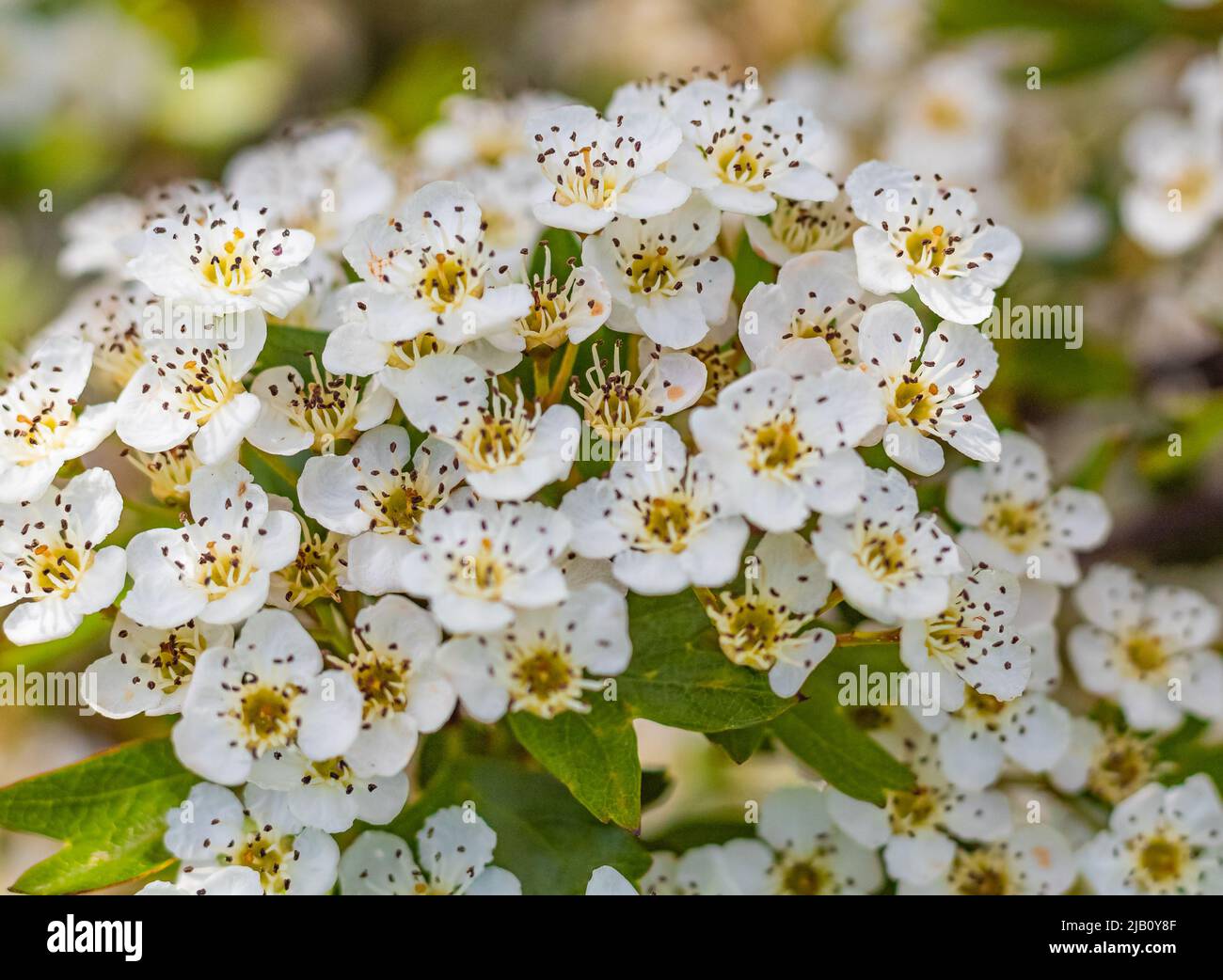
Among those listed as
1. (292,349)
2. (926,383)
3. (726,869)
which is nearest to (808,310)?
(926,383)

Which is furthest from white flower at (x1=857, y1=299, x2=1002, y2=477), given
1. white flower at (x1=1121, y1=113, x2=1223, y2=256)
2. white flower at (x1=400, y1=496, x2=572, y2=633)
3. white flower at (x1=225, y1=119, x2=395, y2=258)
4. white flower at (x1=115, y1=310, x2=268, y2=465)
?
white flower at (x1=1121, y1=113, x2=1223, y2=256)

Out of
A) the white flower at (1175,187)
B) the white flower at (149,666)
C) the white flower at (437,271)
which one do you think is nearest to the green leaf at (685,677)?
the white flower at (437,271)

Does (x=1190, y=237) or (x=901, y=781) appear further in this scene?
(x=1190, y=237)

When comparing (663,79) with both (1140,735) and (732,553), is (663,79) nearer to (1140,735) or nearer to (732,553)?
(732,553)

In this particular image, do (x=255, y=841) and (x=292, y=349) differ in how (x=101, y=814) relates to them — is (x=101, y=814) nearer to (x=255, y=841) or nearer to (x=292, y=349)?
(x=255, y=841)

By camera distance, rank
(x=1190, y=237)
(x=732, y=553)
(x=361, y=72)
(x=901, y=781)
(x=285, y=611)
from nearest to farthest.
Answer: (x=732, y=553) < (x=285, y=611) < (x=901, y=781) < (x=1190, y=237) < (x=361, y=72)
